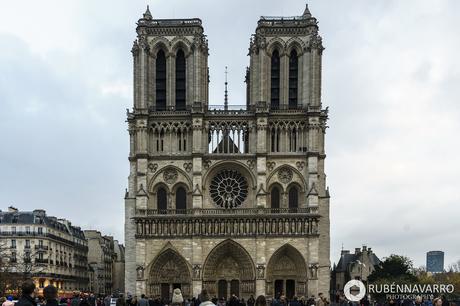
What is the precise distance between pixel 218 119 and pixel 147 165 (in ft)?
22.2

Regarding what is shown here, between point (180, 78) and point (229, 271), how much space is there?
1629 centimetres

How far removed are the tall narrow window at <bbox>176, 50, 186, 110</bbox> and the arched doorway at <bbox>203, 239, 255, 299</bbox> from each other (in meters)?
12.4

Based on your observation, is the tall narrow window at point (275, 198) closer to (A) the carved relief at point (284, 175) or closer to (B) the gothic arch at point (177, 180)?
(A) the carved relief at point (284, 175)

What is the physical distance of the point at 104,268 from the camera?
8938cm

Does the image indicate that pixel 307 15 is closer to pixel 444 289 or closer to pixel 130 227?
pixel 130 227

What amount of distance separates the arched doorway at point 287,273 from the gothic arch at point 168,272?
6.41 m

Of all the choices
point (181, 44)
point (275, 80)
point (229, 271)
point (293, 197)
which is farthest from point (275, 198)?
point (181, 44)

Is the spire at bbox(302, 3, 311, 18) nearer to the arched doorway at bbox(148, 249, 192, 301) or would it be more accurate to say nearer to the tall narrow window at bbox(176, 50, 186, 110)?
the tall narrow window at bbox(176, 50, 186, 110)

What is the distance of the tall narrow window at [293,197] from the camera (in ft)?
190

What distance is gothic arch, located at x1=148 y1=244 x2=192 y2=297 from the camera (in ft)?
184

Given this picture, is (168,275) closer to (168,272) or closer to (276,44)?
(168,272)

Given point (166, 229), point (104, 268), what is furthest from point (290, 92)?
point (104, 268)

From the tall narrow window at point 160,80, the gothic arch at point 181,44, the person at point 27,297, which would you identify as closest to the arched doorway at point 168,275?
the tall narrow window at point 160,80

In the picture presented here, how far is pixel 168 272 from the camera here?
2240 inches
